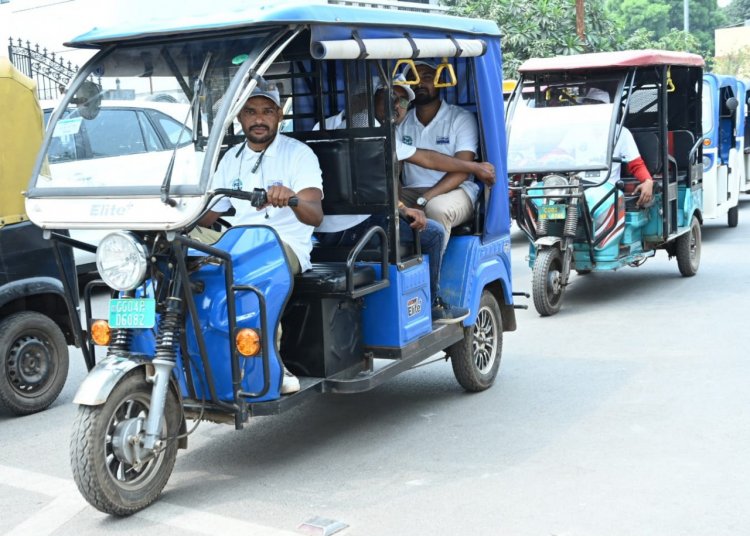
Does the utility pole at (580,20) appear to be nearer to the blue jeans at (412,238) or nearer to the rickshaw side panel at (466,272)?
the rickshaw side panel at (466,272)

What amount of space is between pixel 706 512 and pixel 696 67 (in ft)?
27.0

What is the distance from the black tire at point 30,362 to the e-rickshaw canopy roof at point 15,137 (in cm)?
67

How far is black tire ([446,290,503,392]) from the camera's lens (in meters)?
6.52

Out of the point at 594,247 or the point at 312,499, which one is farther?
the point at 594,247

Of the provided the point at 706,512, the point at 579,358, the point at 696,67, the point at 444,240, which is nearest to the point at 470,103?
Answer: the point at 444,240

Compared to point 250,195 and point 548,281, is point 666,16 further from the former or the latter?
point 250,195

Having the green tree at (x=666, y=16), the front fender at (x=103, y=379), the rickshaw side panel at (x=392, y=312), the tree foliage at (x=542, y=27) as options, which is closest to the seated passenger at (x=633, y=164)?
the rickshaw side panel at (x=392, y=312)

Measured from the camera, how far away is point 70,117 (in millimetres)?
5191

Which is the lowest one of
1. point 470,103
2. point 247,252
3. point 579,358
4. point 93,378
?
point 579,358

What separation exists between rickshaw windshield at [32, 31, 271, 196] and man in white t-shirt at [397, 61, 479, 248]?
1.86 meters

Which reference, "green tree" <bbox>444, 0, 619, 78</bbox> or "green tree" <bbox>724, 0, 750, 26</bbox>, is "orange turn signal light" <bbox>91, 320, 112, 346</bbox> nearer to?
"green tree" <bbox>444, 0, 619, 78</bbox>

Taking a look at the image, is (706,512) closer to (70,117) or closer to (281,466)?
(281,466)

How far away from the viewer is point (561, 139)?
32.8ft

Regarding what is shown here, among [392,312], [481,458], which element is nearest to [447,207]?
[392,312]
